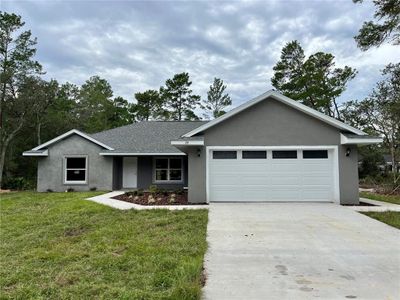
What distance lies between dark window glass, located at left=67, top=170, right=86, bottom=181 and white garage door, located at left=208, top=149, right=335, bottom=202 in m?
9.33

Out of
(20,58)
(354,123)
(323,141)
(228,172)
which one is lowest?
(228,172)

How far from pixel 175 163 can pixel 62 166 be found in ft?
21.5

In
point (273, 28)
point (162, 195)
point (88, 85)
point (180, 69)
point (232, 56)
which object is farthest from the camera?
point (88, 85)

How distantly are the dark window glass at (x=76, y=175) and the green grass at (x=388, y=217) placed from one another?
14726mm

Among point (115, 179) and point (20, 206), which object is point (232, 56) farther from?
point (20, 206)

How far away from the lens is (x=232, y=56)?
2048 cm

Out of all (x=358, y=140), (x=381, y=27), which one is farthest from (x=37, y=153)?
(x=381, y=27)

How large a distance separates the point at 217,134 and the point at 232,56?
9.74 m

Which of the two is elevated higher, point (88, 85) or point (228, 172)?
point (88, 85)

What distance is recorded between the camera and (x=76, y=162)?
18438mm

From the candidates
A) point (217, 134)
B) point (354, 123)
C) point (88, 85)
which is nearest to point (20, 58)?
point (88, 85)

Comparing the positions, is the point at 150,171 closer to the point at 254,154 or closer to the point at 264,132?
the point at 254,154

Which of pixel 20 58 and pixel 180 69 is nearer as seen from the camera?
pixel 20 58

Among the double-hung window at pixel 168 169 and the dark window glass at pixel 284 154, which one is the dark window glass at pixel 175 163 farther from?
the dark window glass at pixel 284 154
